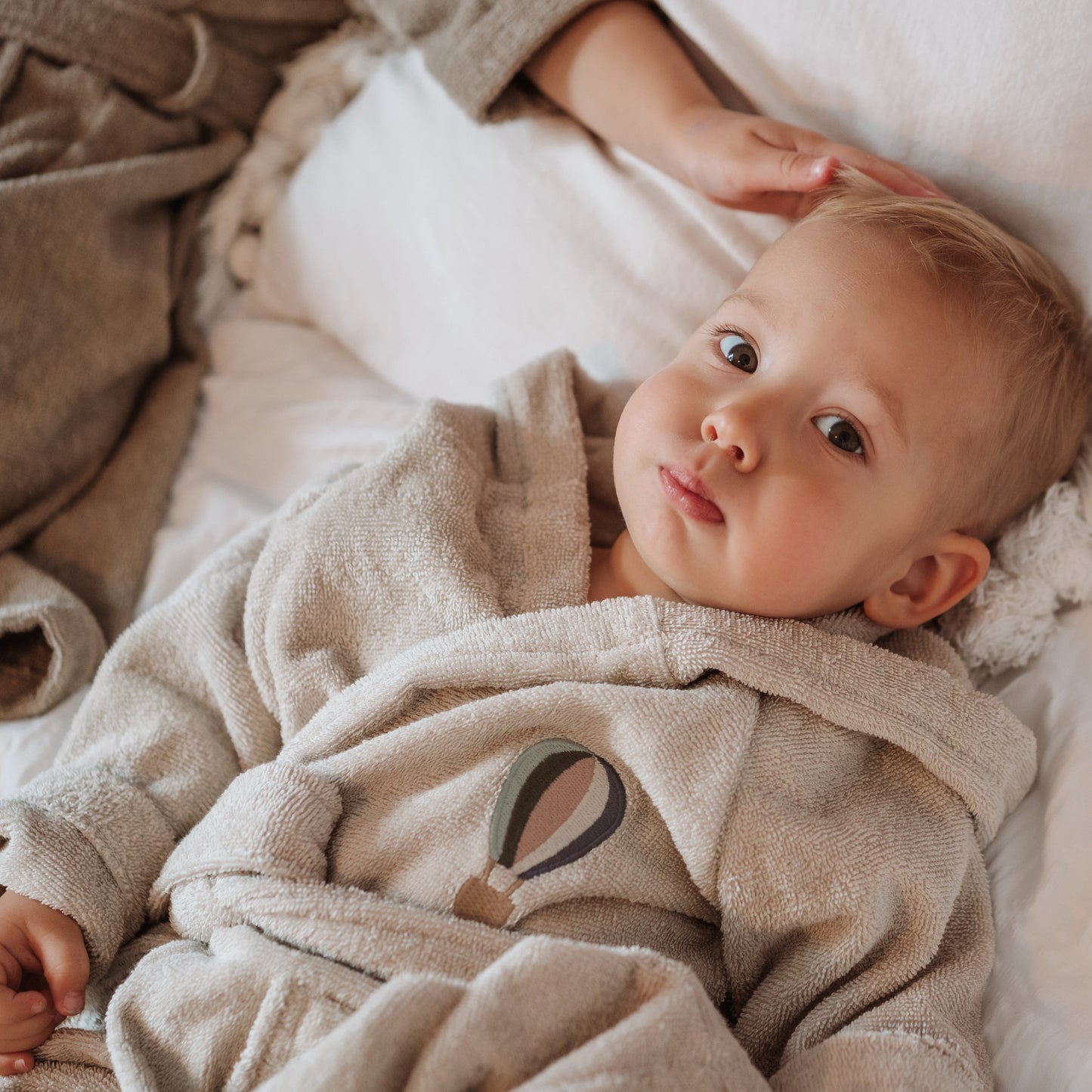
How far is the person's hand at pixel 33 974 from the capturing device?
811 millimetres

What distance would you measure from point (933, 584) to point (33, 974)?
0.84m

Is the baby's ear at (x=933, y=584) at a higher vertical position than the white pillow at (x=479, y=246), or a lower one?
lower

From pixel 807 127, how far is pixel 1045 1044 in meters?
0.88

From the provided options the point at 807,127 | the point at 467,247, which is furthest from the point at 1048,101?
the point at 467,247

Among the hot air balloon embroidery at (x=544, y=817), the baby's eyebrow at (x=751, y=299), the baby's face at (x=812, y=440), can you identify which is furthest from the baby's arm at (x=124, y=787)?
the baby's eyebrow at (x=751, y=299)

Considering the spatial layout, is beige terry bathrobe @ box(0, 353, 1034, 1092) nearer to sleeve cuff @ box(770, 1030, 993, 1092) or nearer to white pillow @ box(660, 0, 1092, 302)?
sleeve cuff @ box(770, 1030, 993, 1092)

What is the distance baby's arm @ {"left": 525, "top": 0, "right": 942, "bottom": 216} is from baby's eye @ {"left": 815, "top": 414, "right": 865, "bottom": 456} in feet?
0.80

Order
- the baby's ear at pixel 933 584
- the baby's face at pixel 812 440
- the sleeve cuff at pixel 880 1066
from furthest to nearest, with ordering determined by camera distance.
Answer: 1. the baby's ear at pixel 933 584
2. the baby's face at pixel 812 440
3. the sleeve cuff at pixel 880 1066

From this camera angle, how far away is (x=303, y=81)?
1.46 metres

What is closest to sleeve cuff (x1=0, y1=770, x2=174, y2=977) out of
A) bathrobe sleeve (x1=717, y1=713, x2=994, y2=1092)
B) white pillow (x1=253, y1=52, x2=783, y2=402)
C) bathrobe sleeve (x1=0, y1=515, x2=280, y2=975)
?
bathrobe sleeve (x1=0, y1=515, x2=280, y2=975)

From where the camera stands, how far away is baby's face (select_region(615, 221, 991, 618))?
870mm

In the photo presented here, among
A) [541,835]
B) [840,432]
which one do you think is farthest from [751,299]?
[541,835]

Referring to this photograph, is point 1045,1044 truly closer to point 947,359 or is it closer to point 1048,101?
point 947,359

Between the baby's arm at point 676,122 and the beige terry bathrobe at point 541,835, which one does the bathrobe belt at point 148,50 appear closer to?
the baby's arm at point 676,122
